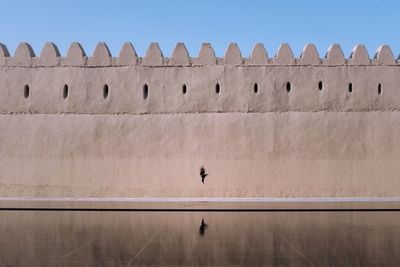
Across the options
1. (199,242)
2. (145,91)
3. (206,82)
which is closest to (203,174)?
(206,82)

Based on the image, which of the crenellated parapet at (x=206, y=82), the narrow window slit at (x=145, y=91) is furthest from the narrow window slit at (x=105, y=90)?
the narrow window slit at (x=145, y=91)

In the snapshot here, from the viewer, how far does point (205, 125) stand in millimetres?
13211

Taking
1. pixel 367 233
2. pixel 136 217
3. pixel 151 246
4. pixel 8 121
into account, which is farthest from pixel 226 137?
pixel 151 246

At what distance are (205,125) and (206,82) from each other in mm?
1325

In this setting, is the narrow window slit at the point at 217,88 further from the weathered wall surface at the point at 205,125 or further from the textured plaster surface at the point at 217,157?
the textured plaster surface at the point at 217,157

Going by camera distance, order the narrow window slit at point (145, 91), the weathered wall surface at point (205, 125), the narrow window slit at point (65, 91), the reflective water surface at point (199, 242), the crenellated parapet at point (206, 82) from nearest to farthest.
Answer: the reflective water surface at point (199, 242), the weathered wall surface at point (205, 125), the crenellated parapet at point (206, 82), the narrow window slit at point (145, 91), the narrow window slit at point (65, 91)

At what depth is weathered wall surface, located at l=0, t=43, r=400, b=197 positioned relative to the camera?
517 inches

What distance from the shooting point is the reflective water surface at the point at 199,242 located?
4082 mm

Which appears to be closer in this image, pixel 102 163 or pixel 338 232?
pixel 338 232

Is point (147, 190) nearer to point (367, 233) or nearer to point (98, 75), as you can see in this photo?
point (98, 75)

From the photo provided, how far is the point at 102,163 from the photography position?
13258 mm

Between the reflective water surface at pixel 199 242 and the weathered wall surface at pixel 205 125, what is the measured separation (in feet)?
18.9

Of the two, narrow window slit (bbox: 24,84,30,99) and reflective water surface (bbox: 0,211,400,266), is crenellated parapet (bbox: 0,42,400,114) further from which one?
reflective water surface (bbox: 0,211,400,266)

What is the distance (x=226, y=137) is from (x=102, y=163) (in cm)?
385
